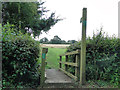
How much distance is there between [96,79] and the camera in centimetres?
396

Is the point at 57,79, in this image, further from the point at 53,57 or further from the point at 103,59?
the point at 53,57

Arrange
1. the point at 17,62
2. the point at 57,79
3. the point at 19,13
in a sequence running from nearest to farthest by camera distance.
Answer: the point at 17,62, the point at 57,79, the point at 19,13

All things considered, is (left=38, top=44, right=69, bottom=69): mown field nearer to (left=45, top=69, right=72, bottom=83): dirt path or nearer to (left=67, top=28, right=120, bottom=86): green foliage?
(left=45, top=69, right=72, bottom=83): dirt path

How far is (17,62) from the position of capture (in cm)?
325

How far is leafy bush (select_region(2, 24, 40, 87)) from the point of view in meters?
3.22

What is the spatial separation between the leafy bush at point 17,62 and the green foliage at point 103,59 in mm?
1657

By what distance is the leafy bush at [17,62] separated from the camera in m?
3.22

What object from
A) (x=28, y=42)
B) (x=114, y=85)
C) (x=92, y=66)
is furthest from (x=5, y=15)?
(x=114, y=85)

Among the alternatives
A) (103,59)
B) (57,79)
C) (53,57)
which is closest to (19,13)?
(53,57)

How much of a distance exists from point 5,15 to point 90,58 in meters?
9.54

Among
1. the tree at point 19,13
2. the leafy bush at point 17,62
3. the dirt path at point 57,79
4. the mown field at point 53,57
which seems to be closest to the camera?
the leafy bush at point 17,62

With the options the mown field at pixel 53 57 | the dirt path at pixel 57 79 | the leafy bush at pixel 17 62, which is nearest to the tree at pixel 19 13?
the mown field at pixel 53 57

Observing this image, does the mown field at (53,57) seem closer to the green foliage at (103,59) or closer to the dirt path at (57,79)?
the dirt path at (57,79)

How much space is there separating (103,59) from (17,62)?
239 cm
